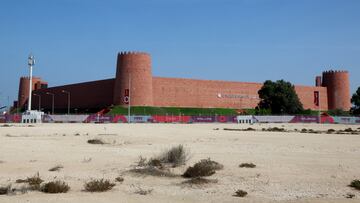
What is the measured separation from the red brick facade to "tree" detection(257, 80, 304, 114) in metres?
11.4

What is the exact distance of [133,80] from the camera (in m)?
83.7

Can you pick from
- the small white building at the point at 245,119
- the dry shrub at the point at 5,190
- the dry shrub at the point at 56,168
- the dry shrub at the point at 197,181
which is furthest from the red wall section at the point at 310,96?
the dry shrub at the point at 5,190

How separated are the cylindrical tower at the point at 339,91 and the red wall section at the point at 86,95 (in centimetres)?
5456

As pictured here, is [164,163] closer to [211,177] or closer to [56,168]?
[211,177]

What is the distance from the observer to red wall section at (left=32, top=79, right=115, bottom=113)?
301 ft

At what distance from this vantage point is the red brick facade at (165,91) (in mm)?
84250

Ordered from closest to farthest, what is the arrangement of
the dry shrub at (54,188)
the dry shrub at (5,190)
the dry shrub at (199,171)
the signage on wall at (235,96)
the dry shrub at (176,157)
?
the dry shrub at (5,190) < the dry shrub at (54,188) < the dry shrub at (199,171) < the dry shrub at (176,157) < the signage on wall at (235,96)

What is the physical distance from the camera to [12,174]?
35.7 ft

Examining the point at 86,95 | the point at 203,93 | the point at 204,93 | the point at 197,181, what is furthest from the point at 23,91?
the point at 197,181

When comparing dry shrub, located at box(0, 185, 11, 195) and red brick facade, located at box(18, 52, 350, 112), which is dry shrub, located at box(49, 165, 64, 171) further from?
red brick facade, located at box(18, 52, 350, 112)

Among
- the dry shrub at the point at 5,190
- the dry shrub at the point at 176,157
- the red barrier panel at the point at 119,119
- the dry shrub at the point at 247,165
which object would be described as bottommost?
the dry shrub at the point at 5,190

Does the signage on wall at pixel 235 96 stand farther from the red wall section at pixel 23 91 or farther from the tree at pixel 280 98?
the red wall section at pixel 23 91

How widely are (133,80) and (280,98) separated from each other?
2840 cm

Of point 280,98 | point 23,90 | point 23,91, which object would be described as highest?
point 23,90
